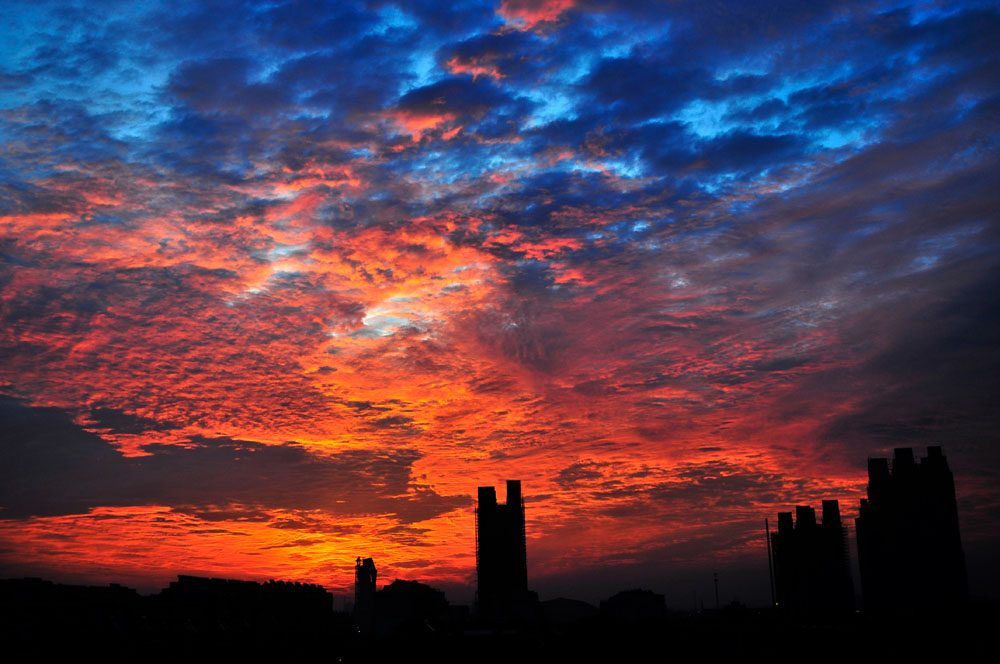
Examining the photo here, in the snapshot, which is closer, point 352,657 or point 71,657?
point 71,657

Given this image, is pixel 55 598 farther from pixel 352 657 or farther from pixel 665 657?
pixel 665 657

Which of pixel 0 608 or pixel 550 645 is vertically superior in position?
pixel 0 608

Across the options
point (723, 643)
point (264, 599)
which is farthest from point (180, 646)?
point (723, 643)

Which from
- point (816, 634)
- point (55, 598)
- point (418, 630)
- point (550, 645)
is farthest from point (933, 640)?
point (55, 598)

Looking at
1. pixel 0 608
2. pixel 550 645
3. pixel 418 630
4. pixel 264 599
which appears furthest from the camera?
pixel 264 599

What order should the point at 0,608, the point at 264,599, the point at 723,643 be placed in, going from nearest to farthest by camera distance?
the point at 0,608 < the point at 723,643 < the point at 264,599

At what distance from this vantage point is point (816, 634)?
132 meters

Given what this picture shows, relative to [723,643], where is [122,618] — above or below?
above

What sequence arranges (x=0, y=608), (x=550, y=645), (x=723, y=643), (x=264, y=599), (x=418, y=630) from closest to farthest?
1. (x=0, y=608)
2. (x=550, y=645)
3. (x=723, y=643)
4. (x=418, y=630)
5. (x=264, y=599)

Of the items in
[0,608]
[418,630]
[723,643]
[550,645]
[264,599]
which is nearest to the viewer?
[0,608]

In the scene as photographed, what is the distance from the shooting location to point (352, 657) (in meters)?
130

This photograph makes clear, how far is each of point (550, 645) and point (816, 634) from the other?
4639 cm

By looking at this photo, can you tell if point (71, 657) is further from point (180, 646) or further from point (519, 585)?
point (519, 585)

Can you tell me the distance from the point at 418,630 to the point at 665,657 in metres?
47.0
